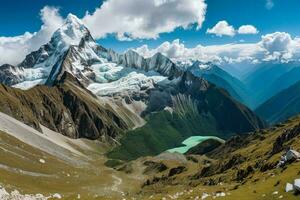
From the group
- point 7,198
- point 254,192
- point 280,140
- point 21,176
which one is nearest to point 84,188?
point 21,176

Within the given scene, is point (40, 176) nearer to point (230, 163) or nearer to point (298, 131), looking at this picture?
point (230, 163)

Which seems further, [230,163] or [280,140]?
[230,163]

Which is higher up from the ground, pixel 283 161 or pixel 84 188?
pixel 283 161

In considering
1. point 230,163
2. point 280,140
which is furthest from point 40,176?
point 280,140

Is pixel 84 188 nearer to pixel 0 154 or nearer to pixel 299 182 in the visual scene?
pixel 0 154

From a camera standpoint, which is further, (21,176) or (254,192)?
(21,176)

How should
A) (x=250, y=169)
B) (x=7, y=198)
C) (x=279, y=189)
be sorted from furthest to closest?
(x=250, y=169) < (x=7, y=198) < (x=279, y=189)

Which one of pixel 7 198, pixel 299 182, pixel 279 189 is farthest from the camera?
pixel 7 198

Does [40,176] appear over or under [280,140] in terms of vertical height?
under

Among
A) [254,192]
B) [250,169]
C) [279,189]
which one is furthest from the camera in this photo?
[250,169]
